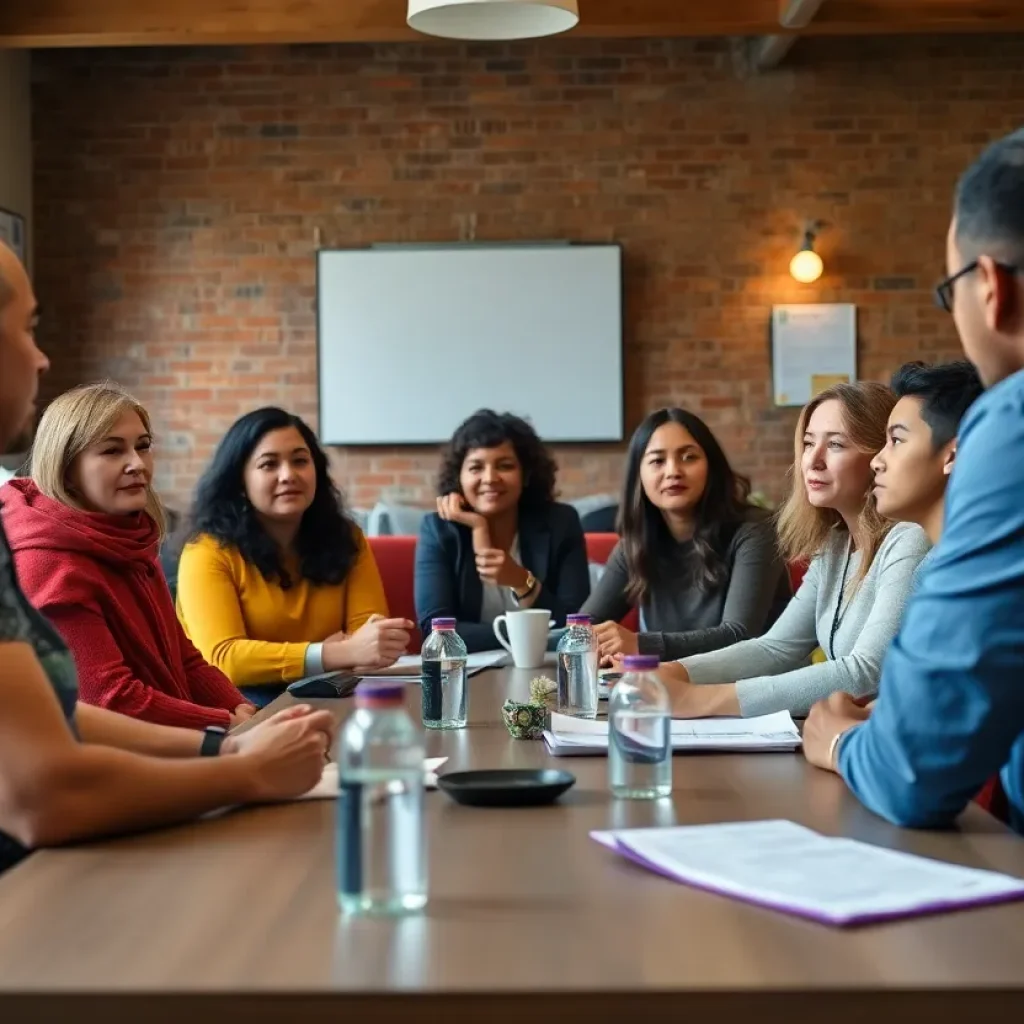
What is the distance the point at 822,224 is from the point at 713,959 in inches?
246

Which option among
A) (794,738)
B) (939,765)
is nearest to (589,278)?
(794,738)

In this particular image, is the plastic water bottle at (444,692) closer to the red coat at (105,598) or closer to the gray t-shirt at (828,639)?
the gray t-shirt at (828,639)

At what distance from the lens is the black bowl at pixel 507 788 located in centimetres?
137

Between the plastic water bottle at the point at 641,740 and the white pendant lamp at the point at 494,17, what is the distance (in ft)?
7.00

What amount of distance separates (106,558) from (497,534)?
4.92 ft

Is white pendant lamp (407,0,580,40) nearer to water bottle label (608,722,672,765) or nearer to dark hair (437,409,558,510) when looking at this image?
dark hair (437,409,558,510)

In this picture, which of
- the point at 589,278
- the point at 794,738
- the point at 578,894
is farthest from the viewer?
the point at 589,278

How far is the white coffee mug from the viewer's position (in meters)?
2.68

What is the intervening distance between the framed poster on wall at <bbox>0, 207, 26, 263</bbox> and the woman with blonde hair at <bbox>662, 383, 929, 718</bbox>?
4714 millimetres

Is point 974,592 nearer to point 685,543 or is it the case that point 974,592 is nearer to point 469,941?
point 469,941

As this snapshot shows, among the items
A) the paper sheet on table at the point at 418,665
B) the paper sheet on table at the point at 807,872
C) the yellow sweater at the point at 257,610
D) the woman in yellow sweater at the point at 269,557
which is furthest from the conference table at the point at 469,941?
the woman in yellow sweater at the point at 269,557

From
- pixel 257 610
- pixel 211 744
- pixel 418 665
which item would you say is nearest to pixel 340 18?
pixel 257 610

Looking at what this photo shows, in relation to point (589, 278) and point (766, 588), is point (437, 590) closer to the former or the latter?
point (766, 588)

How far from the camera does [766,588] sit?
10.3 ft
